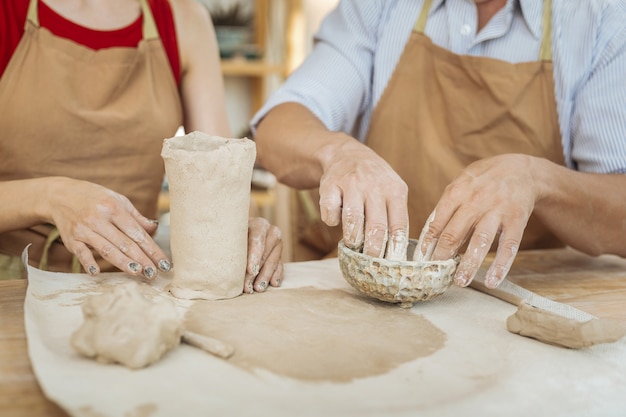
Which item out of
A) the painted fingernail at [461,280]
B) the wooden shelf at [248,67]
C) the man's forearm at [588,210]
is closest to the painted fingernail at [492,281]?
the painted fingernail at [461,280]

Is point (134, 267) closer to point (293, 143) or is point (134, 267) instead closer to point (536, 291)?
point (293, 143)

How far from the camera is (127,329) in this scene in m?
1.01

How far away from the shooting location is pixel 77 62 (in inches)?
73.5

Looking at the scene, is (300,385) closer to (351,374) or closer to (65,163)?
(351,374)

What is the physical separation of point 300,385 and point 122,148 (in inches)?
44.9

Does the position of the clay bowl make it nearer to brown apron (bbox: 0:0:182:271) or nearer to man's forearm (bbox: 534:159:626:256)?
man's forearm (bbox: 534:159:626:256)

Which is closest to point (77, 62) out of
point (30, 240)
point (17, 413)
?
point (30, 240)

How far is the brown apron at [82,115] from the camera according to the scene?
179cm

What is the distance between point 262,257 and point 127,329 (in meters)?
0.50

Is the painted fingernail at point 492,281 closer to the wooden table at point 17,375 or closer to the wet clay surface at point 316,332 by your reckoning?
the wet clay surface at point 316,332

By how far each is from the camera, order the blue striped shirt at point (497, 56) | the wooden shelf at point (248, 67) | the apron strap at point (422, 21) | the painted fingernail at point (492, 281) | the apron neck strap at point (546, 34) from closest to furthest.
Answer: the painted fingernail at point (492, 281) < the blue striped shirt at point (497, 56) < the apron neck strap at point (546, 34) < the apron strap at point (422, 21) < the wooden shelf at point (248, 67)

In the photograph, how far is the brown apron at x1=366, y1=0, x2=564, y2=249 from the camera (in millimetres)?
1898

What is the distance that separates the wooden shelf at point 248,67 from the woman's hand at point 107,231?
2.75m

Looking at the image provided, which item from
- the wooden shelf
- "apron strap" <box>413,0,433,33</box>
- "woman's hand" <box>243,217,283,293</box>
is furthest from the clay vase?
the wooden shelf
